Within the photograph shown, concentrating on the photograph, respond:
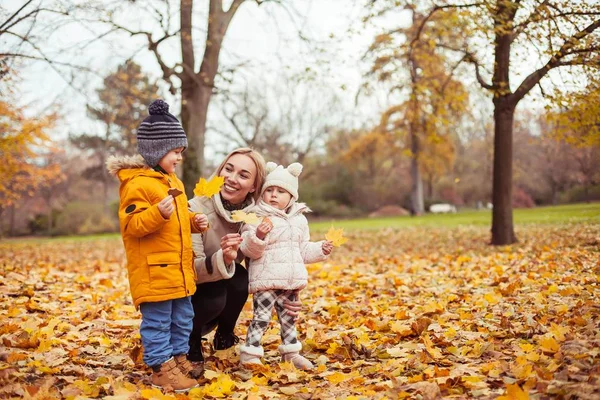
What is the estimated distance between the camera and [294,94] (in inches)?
1497

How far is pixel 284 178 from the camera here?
3.88 metres

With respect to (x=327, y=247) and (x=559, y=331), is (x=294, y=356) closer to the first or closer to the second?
(x=327, y=247)

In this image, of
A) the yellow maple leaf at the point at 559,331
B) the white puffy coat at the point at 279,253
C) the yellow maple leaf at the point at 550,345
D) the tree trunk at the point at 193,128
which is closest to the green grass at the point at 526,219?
the tree trunk at the point at 193,128

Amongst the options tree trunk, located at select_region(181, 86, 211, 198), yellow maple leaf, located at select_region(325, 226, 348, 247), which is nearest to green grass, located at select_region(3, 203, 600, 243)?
tree trunk, located at select_region(181, 86, 211, 198)

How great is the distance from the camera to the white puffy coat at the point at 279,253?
12.3 ft

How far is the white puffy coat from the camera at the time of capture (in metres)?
3.74

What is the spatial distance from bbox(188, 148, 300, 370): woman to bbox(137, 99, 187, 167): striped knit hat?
1.70 feet

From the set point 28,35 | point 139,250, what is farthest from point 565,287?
point 28,35

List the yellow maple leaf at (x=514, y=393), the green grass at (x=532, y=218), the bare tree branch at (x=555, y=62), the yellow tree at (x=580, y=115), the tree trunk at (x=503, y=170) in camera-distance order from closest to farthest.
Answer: the yellow maple leaf at (x=514, y=393) → the bare tree branch at (x=555, y=62) → the yellow tree at (x=580, y=115) → the tree trunk at (x=503, y=170) → the green grass at (x=532, y=218)

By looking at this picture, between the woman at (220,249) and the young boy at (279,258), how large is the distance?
120mm

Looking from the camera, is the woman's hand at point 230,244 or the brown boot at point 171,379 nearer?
the brown boot at point 171,379

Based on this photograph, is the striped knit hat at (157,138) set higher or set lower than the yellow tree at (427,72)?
lower

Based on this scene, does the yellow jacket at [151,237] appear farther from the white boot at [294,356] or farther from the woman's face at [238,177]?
the white boot at [294,356]

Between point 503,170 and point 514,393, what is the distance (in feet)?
30.0
